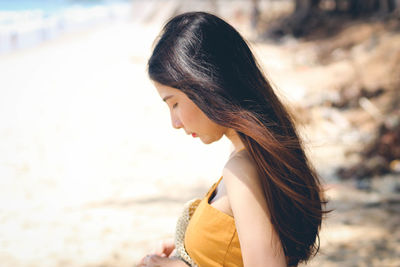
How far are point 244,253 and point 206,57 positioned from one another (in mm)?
572

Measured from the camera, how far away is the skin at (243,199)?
120 centimetres

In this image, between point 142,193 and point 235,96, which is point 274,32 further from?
point 235,96

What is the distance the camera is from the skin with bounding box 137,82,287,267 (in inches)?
47.1

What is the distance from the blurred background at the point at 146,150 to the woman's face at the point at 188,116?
14.7 inches

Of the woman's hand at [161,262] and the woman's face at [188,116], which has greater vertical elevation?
the woman's face at [188,116]

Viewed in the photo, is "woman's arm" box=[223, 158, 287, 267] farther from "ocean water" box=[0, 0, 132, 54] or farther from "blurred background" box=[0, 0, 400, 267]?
"ocean water" box=[0, 0, 132, 54]

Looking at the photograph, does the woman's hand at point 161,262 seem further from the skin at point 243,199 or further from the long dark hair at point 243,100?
the long dark hair at point 243,100

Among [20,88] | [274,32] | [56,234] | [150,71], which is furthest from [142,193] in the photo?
[274,32]

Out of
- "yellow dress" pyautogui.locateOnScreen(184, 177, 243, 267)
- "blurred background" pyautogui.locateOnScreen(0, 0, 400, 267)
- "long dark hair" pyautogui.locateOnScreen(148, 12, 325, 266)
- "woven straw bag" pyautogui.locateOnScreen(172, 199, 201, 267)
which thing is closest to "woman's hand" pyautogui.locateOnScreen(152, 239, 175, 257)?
"woven straw bag" pyautogui.locateOnScreen(172, 199, 201, 267)

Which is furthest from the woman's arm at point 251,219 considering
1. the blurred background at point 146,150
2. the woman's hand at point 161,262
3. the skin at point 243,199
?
the blurred background at point 146,150

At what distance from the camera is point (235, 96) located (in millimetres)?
1272

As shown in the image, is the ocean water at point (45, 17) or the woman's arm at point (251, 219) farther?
the ocean water at point (45, 17)

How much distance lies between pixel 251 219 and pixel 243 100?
1.14ft

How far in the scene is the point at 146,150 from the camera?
6836 millimetres
